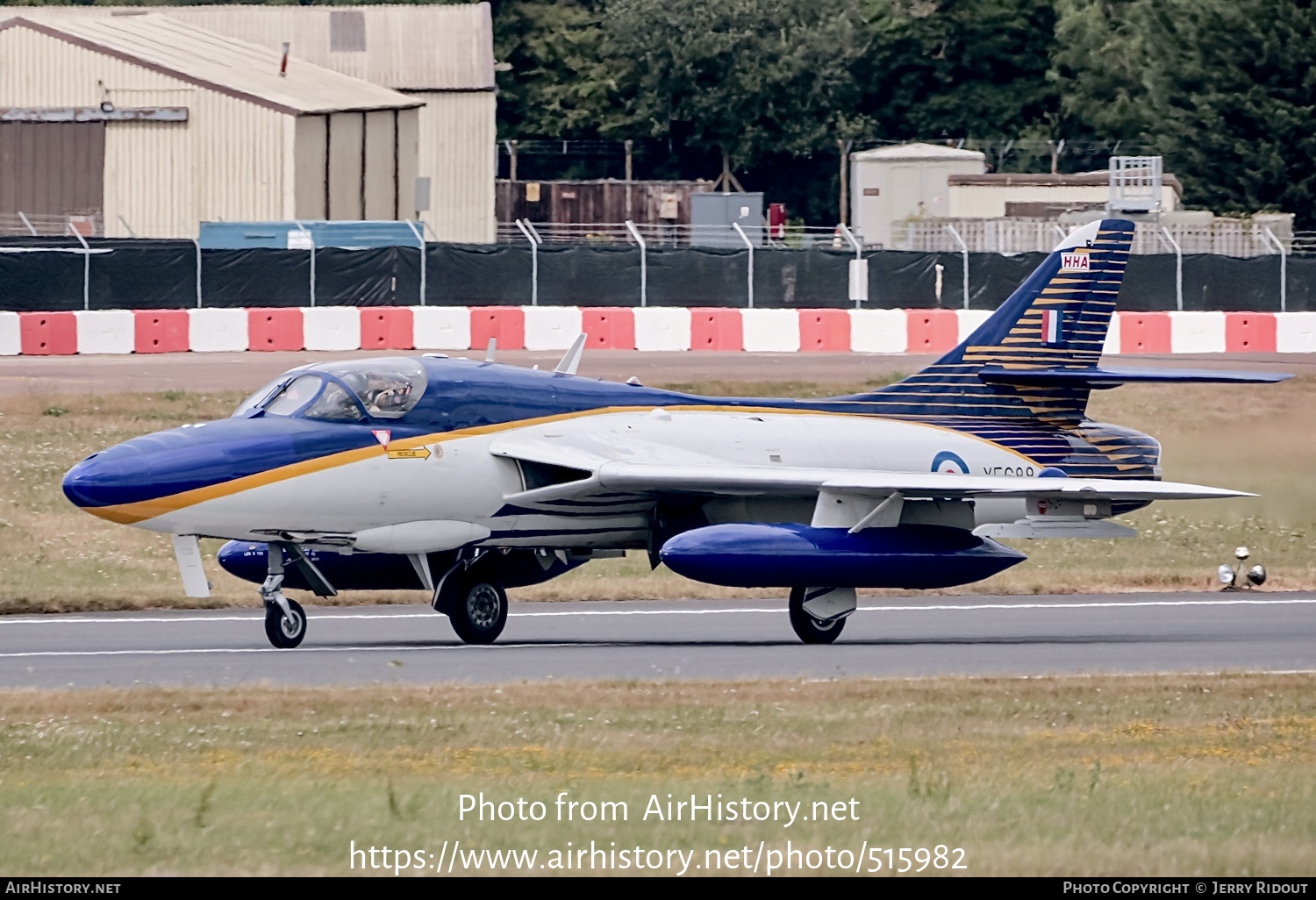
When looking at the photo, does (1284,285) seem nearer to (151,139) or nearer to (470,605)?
(151,139)

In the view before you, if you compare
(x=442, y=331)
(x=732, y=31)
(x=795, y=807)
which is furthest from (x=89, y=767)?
(x=732, y=31)

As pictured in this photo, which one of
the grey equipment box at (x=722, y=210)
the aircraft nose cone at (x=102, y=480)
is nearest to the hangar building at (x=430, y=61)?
the grey equipment box at (x=722, y=210)

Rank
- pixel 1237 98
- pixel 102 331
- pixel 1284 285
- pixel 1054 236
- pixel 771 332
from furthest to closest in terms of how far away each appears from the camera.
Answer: pixel 1237 98, pixel 1054 236, pixel 1284 285, pixel 771 332, pixel 102 331

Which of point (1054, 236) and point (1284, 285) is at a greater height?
point (1054, 236)

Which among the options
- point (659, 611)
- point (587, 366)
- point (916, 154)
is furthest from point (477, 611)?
point (916, 154)

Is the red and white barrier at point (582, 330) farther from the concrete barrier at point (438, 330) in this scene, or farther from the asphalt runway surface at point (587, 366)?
the asphalt runway surface at point (587, 366)

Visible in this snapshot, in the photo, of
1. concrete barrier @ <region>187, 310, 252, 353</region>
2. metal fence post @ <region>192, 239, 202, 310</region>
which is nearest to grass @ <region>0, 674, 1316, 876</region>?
concrete barrier @ <region>187, 310, 252, 353</region>

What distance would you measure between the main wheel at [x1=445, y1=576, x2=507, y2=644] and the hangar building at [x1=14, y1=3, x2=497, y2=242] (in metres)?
46.3

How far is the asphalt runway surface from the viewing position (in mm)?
34250

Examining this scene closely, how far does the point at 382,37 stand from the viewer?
66125 millimetres

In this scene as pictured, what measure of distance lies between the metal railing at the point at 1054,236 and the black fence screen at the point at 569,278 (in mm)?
5310

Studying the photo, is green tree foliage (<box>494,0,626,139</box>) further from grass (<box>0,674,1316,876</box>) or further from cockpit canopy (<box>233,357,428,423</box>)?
grass (<box>0,674,1316,876</box>)

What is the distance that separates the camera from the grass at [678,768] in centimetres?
878

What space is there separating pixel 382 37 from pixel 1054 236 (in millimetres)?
23932
